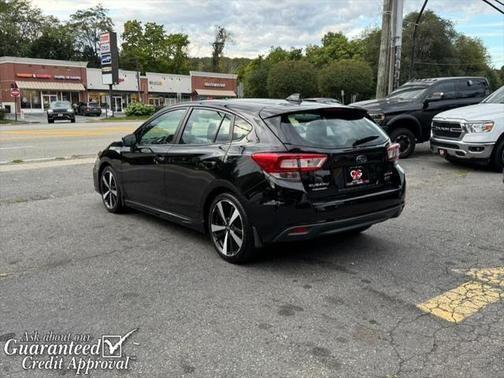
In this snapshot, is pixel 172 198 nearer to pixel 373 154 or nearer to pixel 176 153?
pixel 176 153

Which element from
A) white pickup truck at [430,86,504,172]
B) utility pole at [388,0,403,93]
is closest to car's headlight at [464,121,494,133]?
white pickup truck at [430,86,504,172]

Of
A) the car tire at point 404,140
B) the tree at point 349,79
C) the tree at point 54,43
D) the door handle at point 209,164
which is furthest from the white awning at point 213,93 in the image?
the door handle at point 209,164

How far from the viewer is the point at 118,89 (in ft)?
236

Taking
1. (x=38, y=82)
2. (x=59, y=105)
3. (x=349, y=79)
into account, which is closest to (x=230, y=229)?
(x=59, y=105)

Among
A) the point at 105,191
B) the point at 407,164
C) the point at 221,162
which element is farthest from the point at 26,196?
the point at 407,164

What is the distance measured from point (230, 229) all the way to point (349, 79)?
61.0 meters

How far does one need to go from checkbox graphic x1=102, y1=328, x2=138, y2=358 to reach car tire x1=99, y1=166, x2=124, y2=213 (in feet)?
11.4

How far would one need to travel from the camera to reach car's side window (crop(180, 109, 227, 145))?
205 inches

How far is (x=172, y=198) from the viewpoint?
5.63m

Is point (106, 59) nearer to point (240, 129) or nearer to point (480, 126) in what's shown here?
point (480, 126)

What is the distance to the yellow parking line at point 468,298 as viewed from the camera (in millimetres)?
3852

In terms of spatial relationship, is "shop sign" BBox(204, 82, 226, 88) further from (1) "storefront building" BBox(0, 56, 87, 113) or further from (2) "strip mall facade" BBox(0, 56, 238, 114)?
(1) "storefront building" BBox(0, 56, 87, 113)

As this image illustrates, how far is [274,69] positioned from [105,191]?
2530 inches

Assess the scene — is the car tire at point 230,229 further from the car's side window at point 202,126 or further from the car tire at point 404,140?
the car tire at point 404,140
